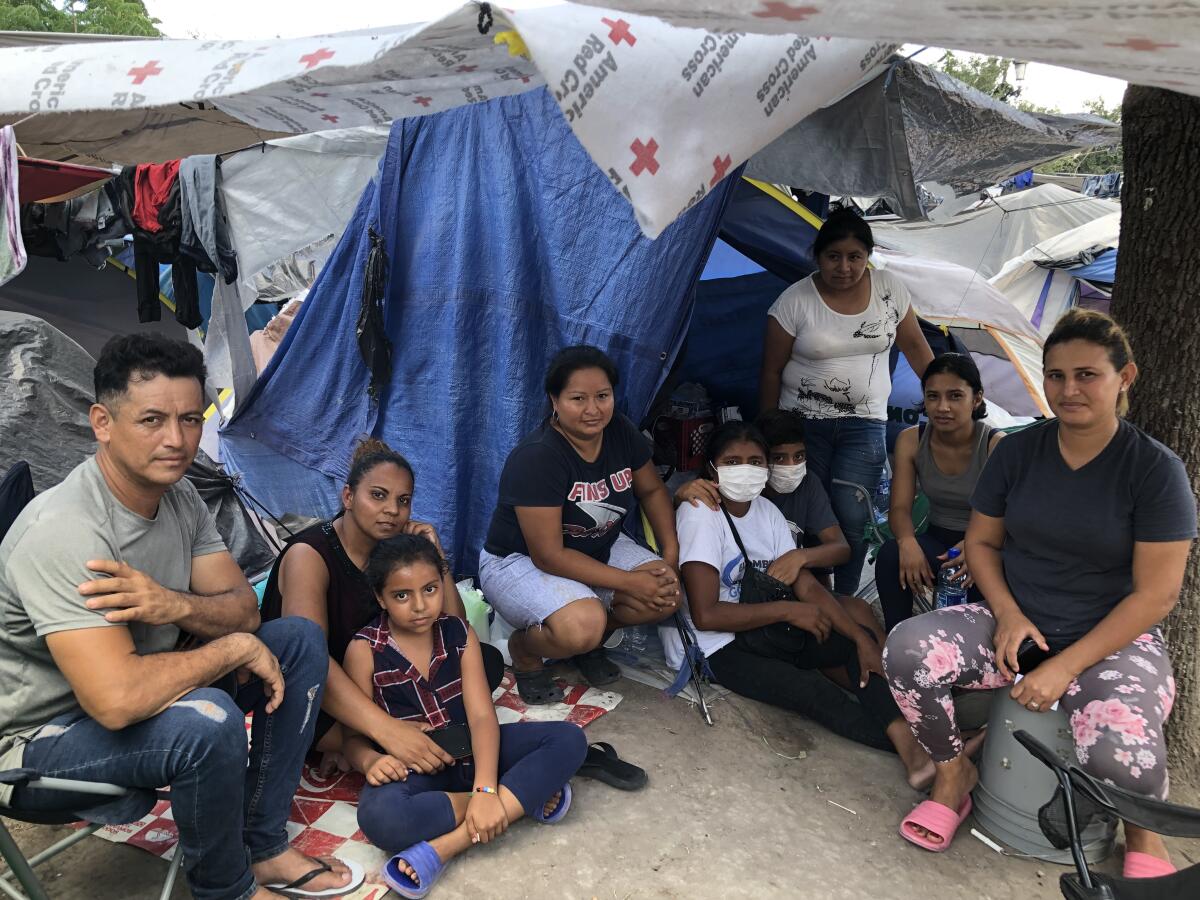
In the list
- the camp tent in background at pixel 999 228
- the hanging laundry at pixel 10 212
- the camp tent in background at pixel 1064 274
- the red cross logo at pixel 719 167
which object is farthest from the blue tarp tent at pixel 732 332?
the camp tent in background at pixel 999 228

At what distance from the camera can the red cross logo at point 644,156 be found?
1.86m

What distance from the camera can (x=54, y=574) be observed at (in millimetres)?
1778

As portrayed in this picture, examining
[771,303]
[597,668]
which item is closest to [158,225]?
[771,303]

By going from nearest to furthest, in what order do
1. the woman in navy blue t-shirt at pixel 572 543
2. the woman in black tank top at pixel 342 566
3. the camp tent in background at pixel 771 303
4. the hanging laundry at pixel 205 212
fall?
the woman in black tank top at pixel 342 566
the woman in navy blue t-shirt at pixel 572 543
the camp tent in background at pixel 771 303
the hanging laundry at pixel 205 212

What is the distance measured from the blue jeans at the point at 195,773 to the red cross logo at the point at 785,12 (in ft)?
5.97

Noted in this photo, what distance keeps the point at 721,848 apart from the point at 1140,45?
86.3 inches

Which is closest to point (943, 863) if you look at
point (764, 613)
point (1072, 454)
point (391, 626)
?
point (764, 613)

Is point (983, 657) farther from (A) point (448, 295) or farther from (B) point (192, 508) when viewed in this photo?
(A) point (448, 295)

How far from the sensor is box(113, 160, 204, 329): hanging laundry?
4.84 meters

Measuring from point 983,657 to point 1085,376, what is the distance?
0.86m

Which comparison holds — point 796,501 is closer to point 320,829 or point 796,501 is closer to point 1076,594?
point 1076,594

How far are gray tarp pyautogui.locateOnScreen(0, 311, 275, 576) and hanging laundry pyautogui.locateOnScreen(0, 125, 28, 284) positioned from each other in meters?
0.32

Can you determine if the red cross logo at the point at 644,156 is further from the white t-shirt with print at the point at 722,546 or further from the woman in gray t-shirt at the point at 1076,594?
the white t-shirt with print at the point at 722,546

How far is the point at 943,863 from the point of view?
8.05 feet
